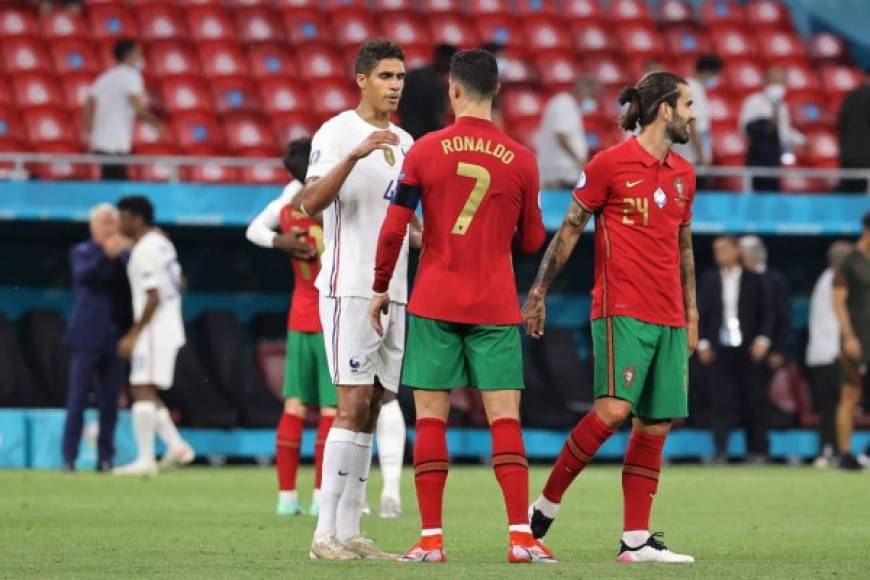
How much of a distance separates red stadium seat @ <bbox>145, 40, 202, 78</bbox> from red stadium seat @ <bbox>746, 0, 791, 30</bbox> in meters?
7.37

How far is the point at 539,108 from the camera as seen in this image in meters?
22.7

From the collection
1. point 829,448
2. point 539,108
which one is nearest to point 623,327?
point 829,448

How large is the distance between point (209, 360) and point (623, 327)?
36.7ft

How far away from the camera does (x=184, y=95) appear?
21406mm

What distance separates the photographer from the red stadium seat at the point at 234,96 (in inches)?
851

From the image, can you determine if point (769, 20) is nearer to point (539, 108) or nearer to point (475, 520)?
point (539, 108)

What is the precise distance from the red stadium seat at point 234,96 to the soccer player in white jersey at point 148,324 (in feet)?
17.1

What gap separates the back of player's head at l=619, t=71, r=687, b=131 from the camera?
28.4ft

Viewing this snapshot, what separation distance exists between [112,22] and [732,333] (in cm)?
804

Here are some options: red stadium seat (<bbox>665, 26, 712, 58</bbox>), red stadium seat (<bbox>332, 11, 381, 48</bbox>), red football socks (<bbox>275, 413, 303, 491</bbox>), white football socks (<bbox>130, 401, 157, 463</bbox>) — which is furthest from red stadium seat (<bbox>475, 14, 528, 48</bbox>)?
red football socks (<bbox>275, 413, 303, 491</bbox>)

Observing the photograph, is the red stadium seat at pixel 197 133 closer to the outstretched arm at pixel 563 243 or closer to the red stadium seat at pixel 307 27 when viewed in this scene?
the red stadium seat at pixel 307 27

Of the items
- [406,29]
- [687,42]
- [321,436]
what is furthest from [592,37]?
[321,436]

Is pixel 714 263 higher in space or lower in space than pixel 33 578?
higher

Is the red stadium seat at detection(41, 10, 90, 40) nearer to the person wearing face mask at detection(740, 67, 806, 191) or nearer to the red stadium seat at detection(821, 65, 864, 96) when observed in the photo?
the person wearing face mask at detection(740, 67, 806, 191)
